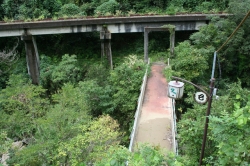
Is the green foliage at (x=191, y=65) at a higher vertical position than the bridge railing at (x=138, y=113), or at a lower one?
higher

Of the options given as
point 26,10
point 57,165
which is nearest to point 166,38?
point 26,10

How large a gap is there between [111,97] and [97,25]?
8.33m

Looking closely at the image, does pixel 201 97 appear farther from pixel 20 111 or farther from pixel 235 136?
pixel 20 111

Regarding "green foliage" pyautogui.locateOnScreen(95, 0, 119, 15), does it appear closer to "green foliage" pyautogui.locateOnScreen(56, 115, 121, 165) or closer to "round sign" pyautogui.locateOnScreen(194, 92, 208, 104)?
"green foliage" pyautogui.locateOnScreen(56, 115, 121, 165)

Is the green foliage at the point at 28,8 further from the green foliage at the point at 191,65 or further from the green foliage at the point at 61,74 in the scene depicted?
the green foliage at the point at 191,65

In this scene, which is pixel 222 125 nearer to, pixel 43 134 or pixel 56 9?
pixel 43 134

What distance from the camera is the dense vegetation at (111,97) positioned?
5.98 m

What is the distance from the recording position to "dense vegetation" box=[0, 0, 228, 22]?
81.0ft

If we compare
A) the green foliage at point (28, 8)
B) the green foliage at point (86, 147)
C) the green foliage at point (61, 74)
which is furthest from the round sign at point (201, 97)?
the green foliage at point (28, 8)

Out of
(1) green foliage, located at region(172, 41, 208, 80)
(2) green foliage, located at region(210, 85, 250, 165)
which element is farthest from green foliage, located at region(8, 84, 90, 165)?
(2) green foliage, located at region(210, 85, 250, 165)

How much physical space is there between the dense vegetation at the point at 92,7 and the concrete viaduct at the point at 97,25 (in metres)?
2.46

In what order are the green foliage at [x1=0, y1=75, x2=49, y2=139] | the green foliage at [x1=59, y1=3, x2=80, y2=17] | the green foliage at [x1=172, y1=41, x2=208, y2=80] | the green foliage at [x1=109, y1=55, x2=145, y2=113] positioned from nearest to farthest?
the green foliage at [x1=0, y1=75, x2=49, y2=139], the green foliage at [x1=109, y1=55, x2=145, y2=113], the green foliage at [x1=172, y1=41, x2=208, y2=80], the green foliage at [x1=59, y1=3, x2=80, y2=17]

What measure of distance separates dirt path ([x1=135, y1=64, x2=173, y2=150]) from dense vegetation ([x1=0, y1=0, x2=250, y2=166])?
31.2 inches

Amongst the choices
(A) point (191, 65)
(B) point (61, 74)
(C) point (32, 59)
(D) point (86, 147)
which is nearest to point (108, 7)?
(C) point (32, 59)
